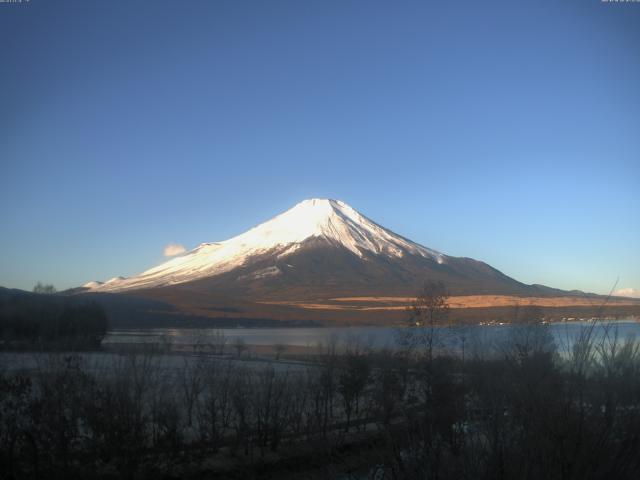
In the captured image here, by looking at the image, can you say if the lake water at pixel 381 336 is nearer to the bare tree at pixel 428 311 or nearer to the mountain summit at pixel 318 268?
the bare tree at pixel 428 311

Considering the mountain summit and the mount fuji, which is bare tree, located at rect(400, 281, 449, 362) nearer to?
the mount fuji

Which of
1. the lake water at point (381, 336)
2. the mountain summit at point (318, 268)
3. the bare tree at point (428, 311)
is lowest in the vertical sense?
the lake water at point (381, 336)

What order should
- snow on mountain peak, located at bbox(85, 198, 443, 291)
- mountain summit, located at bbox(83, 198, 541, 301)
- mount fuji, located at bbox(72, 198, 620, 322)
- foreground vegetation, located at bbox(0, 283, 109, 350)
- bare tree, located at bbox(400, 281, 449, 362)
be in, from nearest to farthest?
1. bare tree, located at bbox(400, 281, 449, 362)
2. foreground vegetation, located at bbox(0, 283, 109, 350)
3. mount fuji, located at bbox(72, 198, 620, 322)
4. mountain summit, located at bbox(83, 198, 541, 301)
5. snow on mountain peak, located at bbox(85, 198, 443, 291)

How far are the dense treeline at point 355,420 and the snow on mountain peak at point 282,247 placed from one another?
140 meters

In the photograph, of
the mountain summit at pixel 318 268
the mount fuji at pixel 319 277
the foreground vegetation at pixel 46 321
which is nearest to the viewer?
the foreground vegetation at pixel 46 321

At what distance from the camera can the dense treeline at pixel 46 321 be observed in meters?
31.6

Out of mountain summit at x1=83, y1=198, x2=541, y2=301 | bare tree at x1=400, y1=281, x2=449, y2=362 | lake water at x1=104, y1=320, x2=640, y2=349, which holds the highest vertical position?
mountain summit at x1=83, y1=198, x2=541, y2=301

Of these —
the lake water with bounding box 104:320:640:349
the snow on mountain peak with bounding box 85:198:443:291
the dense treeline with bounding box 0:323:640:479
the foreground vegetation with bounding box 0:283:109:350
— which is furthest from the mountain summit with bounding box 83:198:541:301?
the dense treeline with bounding box 0:323:640:479

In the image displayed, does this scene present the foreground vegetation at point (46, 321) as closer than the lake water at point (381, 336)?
No

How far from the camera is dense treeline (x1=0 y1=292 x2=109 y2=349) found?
104 ft

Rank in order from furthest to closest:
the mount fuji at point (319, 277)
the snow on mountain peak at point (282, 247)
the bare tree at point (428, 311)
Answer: the snow on mountain peak at point (282, 247) → the mount fuji at point (319, 277) → the bare tree at point (428, 311)

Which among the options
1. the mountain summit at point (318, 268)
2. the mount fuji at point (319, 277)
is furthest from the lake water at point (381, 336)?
the mountain summit at point (318, 268)

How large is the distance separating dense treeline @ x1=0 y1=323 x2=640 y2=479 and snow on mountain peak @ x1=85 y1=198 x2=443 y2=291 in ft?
460

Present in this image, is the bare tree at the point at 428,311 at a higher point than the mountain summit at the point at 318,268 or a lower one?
lower
